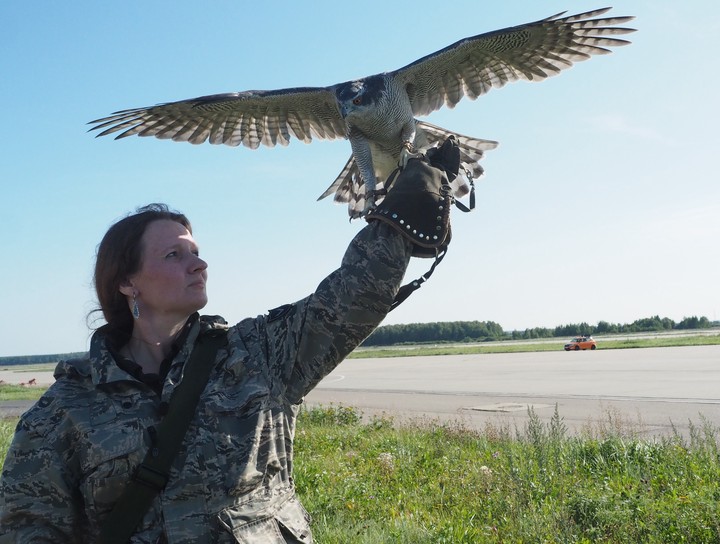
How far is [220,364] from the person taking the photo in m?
1.97

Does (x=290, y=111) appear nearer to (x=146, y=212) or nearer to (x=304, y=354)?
(x=146, y=212)

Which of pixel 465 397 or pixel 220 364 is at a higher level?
pixel 220 364

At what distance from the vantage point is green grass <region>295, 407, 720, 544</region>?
4348 millimetres

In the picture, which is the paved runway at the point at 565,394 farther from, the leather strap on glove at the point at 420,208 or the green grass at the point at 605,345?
the green grass at the point at 605,345

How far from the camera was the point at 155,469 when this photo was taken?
5.72ft

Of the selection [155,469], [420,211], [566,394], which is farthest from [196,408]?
[566,394]

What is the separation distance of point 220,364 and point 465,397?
14573 mm

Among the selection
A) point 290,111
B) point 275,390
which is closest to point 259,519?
point 275,390

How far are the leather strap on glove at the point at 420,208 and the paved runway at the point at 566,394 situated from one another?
238 inches

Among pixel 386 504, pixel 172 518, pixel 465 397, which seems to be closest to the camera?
pixel 172 518

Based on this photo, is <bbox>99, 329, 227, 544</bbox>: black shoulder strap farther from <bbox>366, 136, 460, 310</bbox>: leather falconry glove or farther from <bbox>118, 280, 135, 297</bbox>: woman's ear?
<bbox>366, 136, 460, 310</bbox>: leather falconry glove

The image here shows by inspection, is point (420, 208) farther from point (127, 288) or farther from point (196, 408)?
point (127, 288)

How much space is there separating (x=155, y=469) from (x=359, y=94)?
3.77m

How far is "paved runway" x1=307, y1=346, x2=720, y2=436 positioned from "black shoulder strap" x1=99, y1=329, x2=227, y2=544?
6.54 metres
